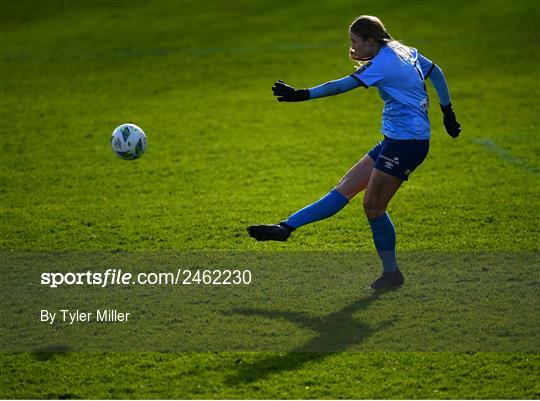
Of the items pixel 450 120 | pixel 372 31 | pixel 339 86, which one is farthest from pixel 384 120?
pixel 450 120

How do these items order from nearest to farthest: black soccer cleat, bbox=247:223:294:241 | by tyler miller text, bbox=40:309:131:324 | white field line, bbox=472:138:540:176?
by tyler miller text, bbox=40:309:131:324
black soccer cleat, bbox=247:223:294:241
white field line, bbox=472:138:540:176

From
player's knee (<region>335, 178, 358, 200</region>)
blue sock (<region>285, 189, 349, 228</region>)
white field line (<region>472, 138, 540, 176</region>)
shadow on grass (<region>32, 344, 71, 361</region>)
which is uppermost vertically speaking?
player's knee (<region>335, 178, 358, 200</region>)

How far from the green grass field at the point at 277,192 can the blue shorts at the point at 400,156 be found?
1.14m

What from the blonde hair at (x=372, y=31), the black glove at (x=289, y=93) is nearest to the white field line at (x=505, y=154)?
the blonde hair at (x=372, y=31)

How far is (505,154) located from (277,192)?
4.00 metres

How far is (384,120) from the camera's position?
8547mm

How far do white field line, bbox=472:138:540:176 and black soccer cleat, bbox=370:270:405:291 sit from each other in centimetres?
527

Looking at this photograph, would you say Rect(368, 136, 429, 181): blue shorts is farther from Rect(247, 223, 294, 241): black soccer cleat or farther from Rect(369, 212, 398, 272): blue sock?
Rect(247, 223, 294, 241): black soccer cleat

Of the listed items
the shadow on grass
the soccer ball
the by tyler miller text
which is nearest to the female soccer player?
the by tyler miller text

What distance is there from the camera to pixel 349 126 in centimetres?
1655

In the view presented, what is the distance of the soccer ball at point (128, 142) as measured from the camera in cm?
1050

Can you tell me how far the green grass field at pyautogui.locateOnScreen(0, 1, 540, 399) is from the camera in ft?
22.6

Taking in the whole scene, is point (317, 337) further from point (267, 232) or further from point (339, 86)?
point (339, 86)

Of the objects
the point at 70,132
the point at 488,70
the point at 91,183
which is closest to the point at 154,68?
the point at 70,132
